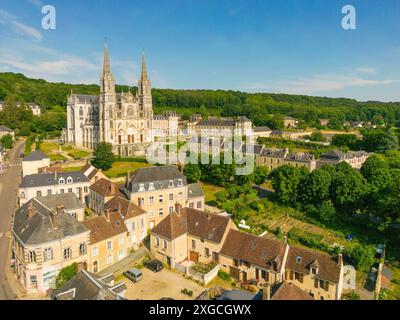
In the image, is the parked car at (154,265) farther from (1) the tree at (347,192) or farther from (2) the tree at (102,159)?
(2) the tree at (102,159)

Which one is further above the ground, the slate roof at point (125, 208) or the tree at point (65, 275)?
the slate roof at point (125, 208)

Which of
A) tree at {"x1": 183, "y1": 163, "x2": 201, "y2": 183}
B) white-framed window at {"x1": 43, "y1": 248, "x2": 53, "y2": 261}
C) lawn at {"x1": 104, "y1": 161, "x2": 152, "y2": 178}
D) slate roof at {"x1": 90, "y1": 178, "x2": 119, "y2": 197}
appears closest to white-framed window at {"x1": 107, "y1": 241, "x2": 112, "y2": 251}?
white-framed window at {"x1": 43, "y1": 248, "x2": 53, "y2": 261}

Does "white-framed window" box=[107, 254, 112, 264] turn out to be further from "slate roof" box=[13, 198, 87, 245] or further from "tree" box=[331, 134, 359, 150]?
"tree" box=[331, 134, 359, 150]

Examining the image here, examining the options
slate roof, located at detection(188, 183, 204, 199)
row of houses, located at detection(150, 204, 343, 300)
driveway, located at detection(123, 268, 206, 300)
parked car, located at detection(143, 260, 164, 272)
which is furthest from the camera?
slate roof, located at detection(188, 183, 204, 199)

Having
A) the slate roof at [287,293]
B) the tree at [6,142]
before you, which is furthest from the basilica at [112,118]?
the slate roof at [287,293]

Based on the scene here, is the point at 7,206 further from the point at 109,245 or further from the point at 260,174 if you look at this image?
the point at 260,174

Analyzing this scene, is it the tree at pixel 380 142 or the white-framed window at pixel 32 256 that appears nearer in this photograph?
the white-framed window at pixel 32 256
